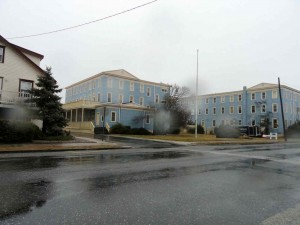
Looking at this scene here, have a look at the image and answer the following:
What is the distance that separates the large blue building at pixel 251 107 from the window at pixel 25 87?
31.8m

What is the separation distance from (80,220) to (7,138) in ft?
49.3

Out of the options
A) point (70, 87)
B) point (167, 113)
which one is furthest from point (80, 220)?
point (70, 87)

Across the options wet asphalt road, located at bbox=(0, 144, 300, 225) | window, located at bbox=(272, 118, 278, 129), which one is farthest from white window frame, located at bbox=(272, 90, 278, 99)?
wet asphalt road, located at bbox=(0, 144, 300, 225)

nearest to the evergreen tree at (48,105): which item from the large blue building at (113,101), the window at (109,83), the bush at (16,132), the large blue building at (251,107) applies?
the bush at (16,132)

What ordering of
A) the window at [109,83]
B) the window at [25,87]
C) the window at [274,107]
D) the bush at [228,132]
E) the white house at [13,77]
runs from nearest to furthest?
1. the white house at [13,77]
2. the window at [25,87]
3. the bush at [228,132]
4. the window at [109,83]
5. the window at [274,107]

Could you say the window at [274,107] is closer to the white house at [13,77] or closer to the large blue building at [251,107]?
the large blue building at [251,107]

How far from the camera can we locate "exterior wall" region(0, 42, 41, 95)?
21656 mm

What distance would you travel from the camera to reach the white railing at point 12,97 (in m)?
20.7

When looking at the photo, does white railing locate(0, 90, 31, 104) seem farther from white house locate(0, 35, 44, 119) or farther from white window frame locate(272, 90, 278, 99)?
white window frame locate(272, 90, 278, 99)

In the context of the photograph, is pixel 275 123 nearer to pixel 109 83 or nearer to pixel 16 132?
pixel 109 83

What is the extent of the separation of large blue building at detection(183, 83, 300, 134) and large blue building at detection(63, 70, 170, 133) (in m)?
10.4

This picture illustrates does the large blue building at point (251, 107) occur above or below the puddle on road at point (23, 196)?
above

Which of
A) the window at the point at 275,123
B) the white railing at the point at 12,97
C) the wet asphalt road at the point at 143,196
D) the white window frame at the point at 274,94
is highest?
the white window frame at the point at 274,94

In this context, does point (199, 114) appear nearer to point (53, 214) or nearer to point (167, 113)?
point (167, 113)
